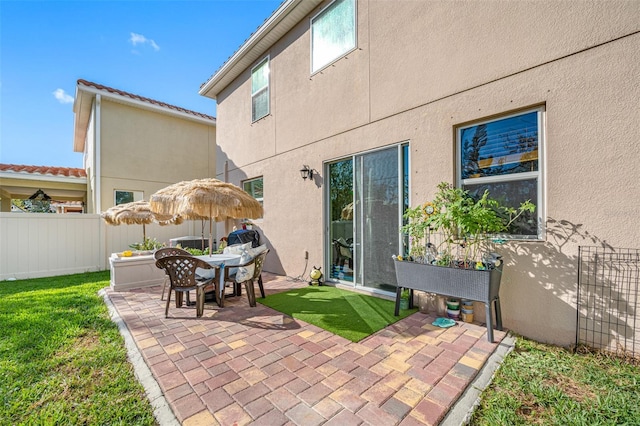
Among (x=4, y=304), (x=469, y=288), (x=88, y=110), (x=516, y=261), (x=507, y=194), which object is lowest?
(x=4, y=304)

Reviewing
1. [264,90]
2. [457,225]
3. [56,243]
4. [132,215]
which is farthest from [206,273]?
[56,243]

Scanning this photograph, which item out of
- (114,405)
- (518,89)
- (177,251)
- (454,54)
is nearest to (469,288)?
(518,89)

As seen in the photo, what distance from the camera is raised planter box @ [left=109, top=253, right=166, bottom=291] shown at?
6.34 meters

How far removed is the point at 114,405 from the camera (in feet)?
7.88

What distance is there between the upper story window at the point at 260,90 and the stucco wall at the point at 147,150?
246 inches

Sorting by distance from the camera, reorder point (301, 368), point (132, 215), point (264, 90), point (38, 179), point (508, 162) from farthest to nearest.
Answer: point (38, 179)
point (264, 90)
point (132, 215)
point (508, 162)
point (301, 368)

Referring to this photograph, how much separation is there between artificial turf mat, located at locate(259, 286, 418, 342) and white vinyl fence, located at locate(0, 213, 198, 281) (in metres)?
7.89

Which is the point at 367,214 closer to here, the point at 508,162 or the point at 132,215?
the point at 508,162

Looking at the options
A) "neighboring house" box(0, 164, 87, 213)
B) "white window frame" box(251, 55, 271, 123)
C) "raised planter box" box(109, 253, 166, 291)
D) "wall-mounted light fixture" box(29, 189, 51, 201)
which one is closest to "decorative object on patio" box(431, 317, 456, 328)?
"raised planter box" box(109, 253, 166, 291)

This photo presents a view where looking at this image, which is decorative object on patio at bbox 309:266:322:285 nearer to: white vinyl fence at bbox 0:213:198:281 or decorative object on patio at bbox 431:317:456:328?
decorative object on patio at bbox 431:317:456:328

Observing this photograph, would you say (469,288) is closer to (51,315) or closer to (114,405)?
(114,405)

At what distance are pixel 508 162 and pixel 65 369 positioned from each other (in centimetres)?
606

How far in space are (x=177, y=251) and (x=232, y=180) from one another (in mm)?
4520

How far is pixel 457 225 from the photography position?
3.77 m
